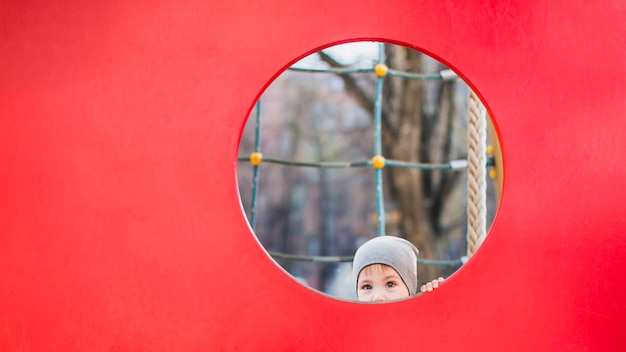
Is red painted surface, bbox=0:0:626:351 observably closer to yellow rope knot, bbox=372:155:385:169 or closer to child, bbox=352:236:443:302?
child, bbox=352:236:443:302

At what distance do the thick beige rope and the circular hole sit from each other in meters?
2.85

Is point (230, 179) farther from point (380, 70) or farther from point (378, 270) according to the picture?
point (380, 70)

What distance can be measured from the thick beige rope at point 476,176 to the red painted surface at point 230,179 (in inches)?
31.6

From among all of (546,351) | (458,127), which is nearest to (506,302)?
(546,351)

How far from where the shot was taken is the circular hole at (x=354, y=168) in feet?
18.4

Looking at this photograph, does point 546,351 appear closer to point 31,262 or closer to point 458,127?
point 31,262

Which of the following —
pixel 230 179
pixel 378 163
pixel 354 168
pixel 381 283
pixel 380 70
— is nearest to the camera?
pixel 230 179

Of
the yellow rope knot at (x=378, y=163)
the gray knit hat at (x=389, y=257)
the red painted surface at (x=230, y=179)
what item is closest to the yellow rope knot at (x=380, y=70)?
the yellow rope knot at (x=378, y=163)

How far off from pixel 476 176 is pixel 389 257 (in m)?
0.37

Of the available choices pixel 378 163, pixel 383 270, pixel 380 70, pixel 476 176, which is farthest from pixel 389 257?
pixel 380 70

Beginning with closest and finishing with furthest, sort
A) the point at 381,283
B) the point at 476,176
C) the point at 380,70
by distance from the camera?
the point at 381,283 → the point at 476,176 → the point at 380,70

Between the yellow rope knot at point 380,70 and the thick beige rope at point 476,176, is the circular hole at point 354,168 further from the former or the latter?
the thick beige rope at point 476,176

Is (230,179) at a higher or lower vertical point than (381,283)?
higher

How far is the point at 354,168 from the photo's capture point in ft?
32.2
